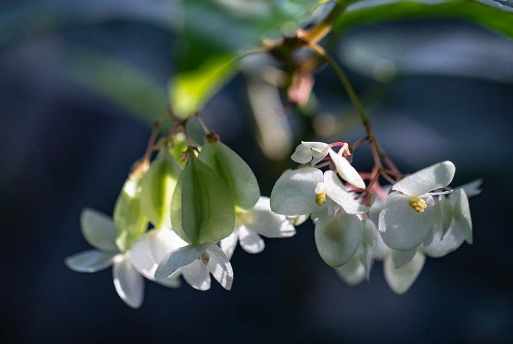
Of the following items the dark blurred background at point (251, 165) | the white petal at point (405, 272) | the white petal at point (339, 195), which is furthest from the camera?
the dark blurred background at point (251, 165)

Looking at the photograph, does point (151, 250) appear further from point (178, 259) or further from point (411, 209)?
point (411, 209)

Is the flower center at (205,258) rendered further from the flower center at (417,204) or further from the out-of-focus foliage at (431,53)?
the out-of-focus foliage at (431,53)

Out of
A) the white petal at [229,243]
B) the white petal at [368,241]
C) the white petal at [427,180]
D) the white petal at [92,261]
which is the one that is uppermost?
the white petal at [92,261]

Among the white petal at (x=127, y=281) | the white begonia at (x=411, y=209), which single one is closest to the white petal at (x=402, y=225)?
the white begonia at (x=411, y=209)

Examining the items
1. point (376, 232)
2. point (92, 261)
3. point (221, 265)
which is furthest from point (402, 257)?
point (92, 261)

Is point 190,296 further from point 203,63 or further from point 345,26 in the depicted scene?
point 203,63
